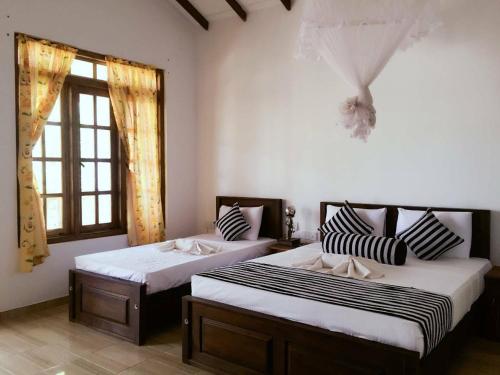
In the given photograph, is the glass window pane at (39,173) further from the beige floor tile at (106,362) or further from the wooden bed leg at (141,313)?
the beige floor tile at (106,362)

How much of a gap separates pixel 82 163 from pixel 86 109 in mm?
558

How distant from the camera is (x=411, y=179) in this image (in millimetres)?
4078

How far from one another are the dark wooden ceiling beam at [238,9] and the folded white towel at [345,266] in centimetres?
304

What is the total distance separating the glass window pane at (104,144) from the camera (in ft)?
15.4

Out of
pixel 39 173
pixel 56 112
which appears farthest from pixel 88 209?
pixel 56 112

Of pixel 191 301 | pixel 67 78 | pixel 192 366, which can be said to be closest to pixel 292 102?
pixel 67 78

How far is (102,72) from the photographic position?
4691 millimetres

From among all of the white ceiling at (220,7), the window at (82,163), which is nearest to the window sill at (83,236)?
the window at (82,163)

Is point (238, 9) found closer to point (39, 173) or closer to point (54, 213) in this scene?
point (39, 173)

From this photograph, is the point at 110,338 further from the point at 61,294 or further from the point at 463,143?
the point at 463,143

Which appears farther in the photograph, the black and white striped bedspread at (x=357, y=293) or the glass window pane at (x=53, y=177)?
the glass window pane at (x=53, y=177)

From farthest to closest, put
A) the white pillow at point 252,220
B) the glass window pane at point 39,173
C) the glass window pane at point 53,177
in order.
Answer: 1. the white pillow at point 252,220
2. the glass window pane at point 53,177
3. the glass window pane at point 39,173

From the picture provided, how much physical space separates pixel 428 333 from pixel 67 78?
12.6ft

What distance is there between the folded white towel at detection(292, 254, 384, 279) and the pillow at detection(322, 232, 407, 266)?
0.12 meters
